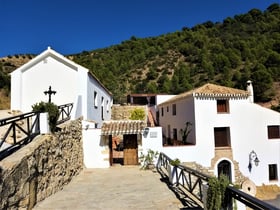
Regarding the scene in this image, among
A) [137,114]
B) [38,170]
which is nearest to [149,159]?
[38,170]

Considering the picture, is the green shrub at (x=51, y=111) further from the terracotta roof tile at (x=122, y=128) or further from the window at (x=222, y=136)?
the window at (x=222, y=136)

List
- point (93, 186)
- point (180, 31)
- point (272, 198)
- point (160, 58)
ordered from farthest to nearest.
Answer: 1. point (180, 31)
2. point (160, 58)
3. point (272, 198)
4. point (93, 186)

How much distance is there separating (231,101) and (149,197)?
1531 cm

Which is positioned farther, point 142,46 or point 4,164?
point 142,46

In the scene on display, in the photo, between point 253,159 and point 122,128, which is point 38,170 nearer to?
point 122,128

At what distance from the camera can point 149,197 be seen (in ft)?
28.7

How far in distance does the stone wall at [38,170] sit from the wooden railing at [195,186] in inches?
190

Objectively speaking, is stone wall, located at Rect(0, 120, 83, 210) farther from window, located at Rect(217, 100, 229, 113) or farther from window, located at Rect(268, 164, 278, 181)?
window, located at Rect(268, 164, 278, 181)

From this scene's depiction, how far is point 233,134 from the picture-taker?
2111 cm

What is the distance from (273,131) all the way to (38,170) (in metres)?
21.0

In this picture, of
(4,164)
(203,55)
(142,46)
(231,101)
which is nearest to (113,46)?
(142,46)

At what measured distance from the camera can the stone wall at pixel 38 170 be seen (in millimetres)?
5654

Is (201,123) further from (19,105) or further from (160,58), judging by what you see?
(160,58)

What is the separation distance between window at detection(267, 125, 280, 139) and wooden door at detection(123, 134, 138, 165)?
12.9 meters
